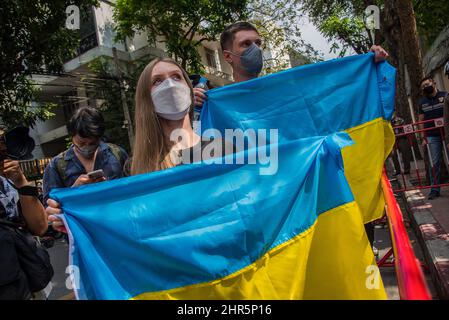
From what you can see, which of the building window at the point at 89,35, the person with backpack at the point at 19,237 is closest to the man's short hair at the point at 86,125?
the person with backpack at the point at 19,237

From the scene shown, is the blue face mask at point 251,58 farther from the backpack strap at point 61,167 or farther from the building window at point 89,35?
the building window at point 89,35

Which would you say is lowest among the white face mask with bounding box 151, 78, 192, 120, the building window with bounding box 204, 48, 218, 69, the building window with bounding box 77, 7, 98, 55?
the white face mask with bounding box 151, 78, 192, 120

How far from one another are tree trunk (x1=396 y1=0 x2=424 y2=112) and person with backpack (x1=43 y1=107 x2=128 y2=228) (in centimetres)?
619

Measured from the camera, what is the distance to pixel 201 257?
1.60 metres

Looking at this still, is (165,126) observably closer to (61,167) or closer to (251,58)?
(61,167)

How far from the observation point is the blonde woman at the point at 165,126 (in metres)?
2.08

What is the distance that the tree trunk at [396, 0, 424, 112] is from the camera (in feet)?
23.2

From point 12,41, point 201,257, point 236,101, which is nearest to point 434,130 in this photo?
point 236,101

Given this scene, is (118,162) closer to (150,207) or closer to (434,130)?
(150,207)

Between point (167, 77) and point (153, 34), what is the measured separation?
1306 cm

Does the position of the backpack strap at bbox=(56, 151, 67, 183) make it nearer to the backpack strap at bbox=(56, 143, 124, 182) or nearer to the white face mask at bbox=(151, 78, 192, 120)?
the backpack strap at bbox=(56, 143, 124, 182)

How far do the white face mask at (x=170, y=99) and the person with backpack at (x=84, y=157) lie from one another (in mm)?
537
